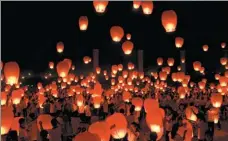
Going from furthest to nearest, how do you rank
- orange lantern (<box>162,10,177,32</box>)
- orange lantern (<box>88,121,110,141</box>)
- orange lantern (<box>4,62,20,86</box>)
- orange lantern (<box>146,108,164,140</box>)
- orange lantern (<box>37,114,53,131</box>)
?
orange lantern (<box>37,114,53,131</box>), orange lantern (<box>162,10,177,32</box>), orange lantern (<box>4,62,20,86</box>), orange lantern (<box>146,108,164,140</box>), orange lantern (<box>88,121,110,141</box>)

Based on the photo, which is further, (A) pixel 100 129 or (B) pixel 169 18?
(B) pixel 169 18

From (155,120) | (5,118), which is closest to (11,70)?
(5,118)

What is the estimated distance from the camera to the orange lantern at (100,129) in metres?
5.04

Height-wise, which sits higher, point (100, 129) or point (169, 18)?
point (169, 18)

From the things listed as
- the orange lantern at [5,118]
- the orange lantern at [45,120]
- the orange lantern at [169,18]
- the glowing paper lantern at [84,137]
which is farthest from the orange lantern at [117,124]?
the orange lantern at [169,18]

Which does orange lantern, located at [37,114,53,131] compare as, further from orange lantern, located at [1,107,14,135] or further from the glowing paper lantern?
the glowing paper lantern

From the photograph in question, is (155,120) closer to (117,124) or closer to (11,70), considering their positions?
(117,124)

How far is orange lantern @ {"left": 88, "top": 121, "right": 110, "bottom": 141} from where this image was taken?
16.5ft

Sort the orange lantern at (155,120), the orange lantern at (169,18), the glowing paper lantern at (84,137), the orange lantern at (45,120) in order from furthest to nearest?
the orange lantern at (45,120) < the orange lantern at (169,18) < the orange lantern at (155,120) < the glowing paper lantern at (84,137)

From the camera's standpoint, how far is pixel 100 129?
16.6ft

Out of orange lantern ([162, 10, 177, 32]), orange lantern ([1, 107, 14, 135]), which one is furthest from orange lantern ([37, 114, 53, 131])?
orange lantern ([162, 10, 177, 32])

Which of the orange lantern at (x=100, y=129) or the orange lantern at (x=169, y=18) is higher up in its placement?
the orange lantern at (x=169, y=18)

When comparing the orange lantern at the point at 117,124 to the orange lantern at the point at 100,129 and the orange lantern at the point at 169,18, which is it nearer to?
the orange lantern at the point at 100,129

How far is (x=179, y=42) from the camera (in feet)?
39.0
